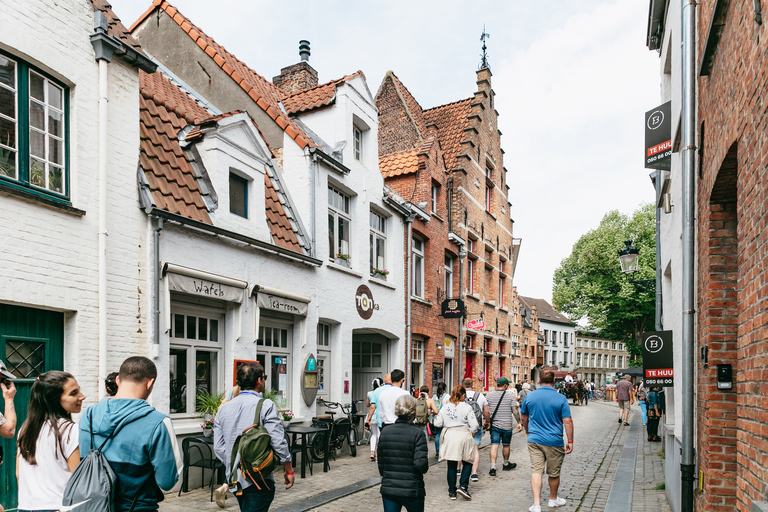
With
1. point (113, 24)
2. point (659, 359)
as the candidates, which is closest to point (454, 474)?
point (659, 359)

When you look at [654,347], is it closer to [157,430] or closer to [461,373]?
[157,430]

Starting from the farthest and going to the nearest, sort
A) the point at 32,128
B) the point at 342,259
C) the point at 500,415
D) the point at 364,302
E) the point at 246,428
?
1. the point at 364,302
2. the point at 342,259
3. the point at 500,415
4. the point at 32,128
5. the point at 246,428

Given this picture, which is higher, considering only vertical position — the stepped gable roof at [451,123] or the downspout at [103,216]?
the stepped gable roof at [451,123]

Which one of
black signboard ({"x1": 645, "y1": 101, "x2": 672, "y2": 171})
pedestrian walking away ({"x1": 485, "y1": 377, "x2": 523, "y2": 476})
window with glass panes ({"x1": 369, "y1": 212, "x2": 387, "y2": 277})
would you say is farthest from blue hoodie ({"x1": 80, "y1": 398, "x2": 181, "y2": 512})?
window with glass panes ({"x1": 369, "y1": 212, "x2": 387, "y2": 277})

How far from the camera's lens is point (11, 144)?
6.93 meters

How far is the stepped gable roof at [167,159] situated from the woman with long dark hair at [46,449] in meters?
5.42

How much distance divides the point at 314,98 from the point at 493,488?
33.0 ft

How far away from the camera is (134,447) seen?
10.8 feet

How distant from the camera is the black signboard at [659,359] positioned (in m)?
8.09

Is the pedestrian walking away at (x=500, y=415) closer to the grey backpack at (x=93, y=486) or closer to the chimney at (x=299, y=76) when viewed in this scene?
the grey backpack at (x=93, y=486)

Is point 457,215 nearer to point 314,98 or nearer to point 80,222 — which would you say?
point 314,98

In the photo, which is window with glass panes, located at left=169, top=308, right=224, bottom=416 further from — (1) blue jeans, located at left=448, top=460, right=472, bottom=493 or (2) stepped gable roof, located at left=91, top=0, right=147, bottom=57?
(1) blue jeans, located at left=448, top=460, right=472, bottom=493

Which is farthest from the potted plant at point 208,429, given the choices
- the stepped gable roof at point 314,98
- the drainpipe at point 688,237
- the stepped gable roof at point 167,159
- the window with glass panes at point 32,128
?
the stepped gable roof at point 314,98

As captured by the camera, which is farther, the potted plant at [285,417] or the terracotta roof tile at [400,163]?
the terracotta roof tile at [400,163]
